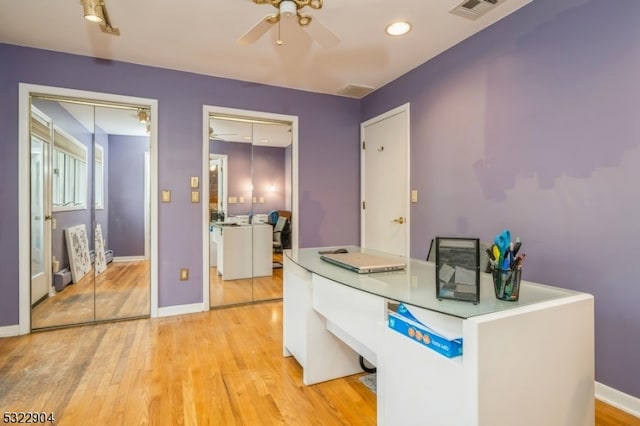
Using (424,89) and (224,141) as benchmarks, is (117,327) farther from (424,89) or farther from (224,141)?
(424,89)

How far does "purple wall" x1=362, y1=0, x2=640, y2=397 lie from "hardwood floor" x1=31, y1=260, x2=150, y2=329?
10.1 feet

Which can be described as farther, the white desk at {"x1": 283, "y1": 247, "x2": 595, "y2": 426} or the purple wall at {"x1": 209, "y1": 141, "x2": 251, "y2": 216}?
the purple wall at {"x1": 209, "y1": 141, "x2": 251, "y2": 216}

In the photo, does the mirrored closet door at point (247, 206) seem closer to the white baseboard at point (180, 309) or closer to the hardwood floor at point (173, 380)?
the white baseboard at point (180, 309)

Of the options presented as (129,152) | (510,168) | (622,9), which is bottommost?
(510,168)

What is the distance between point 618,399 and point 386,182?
259 centimetres

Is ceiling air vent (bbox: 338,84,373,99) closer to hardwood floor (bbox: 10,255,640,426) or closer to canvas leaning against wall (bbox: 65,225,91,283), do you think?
hardwood floor (bbox: 10,255,640,426)

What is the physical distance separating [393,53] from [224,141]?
199 centimetres

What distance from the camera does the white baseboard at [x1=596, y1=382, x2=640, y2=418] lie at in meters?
1.78

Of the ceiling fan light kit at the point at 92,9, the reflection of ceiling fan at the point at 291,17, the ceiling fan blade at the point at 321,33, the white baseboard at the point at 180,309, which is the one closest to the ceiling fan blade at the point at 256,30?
the reflection of ceiling fan at the point at 291,17

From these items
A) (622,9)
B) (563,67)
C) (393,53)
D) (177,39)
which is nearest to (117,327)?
(177,39)

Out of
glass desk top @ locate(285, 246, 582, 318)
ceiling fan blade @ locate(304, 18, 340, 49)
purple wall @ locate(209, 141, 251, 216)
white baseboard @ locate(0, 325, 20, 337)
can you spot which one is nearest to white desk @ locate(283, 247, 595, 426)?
glass desk top @ locate(285, 246, 582, 318)

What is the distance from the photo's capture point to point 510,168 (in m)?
2.41

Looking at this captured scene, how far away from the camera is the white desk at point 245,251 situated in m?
3.83

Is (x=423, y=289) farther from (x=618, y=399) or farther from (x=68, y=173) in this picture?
(x=68, y=173)
